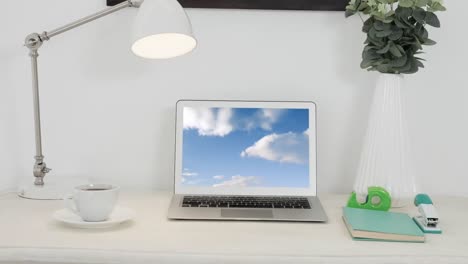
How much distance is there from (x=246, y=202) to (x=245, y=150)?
0.42 feet

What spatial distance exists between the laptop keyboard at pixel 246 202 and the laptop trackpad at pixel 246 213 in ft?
0.10

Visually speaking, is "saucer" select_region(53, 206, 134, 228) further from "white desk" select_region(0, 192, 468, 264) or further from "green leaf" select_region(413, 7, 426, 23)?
"green leaf" select_region(413, 7, 426, 23)

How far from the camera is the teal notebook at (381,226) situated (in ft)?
2.88

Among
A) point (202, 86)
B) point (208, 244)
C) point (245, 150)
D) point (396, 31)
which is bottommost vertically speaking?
point (208, 244)

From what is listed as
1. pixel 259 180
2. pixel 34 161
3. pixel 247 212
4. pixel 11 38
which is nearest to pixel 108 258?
pixel 247 212

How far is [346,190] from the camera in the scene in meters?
1.29

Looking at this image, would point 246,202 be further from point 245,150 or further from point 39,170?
point 39,170

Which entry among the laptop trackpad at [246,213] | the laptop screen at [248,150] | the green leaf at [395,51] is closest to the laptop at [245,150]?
the laptop screen at [248,150]

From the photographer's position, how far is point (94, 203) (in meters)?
0.93

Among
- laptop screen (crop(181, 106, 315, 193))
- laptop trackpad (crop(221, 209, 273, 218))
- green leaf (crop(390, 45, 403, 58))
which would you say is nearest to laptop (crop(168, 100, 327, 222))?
laptop screen (crop(181, 106, 315, 193))

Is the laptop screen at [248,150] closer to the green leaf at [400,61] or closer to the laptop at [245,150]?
the laptop at [245,150]

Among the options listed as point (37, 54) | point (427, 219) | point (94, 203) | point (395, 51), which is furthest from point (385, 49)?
point (37, 54)

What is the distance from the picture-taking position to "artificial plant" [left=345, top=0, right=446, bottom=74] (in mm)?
1058

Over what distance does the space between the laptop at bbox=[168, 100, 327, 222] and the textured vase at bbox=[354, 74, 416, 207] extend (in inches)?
4.9
